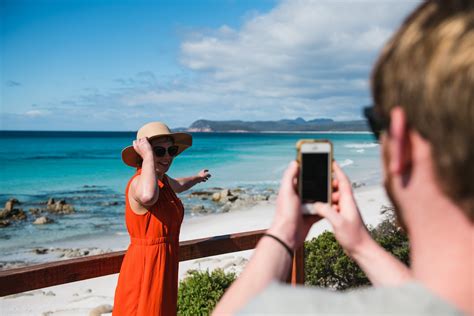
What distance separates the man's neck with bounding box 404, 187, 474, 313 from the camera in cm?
82

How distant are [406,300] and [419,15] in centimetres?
50

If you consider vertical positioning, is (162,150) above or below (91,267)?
above

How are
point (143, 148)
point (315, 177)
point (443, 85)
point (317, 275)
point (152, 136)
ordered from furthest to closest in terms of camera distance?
point (317, 275) < point (152, 136) < point (143, 148) < point (315, 177) < point (443, 85)

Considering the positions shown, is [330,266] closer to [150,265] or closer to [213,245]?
[213,245]

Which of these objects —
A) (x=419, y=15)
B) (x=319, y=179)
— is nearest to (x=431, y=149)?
(x=419, y=15)

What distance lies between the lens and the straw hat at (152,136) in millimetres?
3770

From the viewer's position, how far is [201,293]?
4422 millimetres

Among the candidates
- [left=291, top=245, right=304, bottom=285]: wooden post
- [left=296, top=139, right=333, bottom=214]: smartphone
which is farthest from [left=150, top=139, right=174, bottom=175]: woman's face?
[left=296, top=139, right=333, bottom=214]: smartphone

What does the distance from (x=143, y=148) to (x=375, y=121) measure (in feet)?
8.86

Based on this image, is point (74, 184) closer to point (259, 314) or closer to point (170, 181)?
point (170, 181)

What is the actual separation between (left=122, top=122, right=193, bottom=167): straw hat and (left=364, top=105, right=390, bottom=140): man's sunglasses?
283cm

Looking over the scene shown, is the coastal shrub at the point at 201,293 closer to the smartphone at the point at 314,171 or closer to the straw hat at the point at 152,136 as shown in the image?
the straw hat at the point at 152,136

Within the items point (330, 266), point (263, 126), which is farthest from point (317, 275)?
point (263, 126)

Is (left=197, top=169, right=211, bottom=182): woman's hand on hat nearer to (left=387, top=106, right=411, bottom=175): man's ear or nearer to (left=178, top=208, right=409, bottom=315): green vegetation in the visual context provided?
(left=178, top=208, right=409, bottom=315): green vegetation
